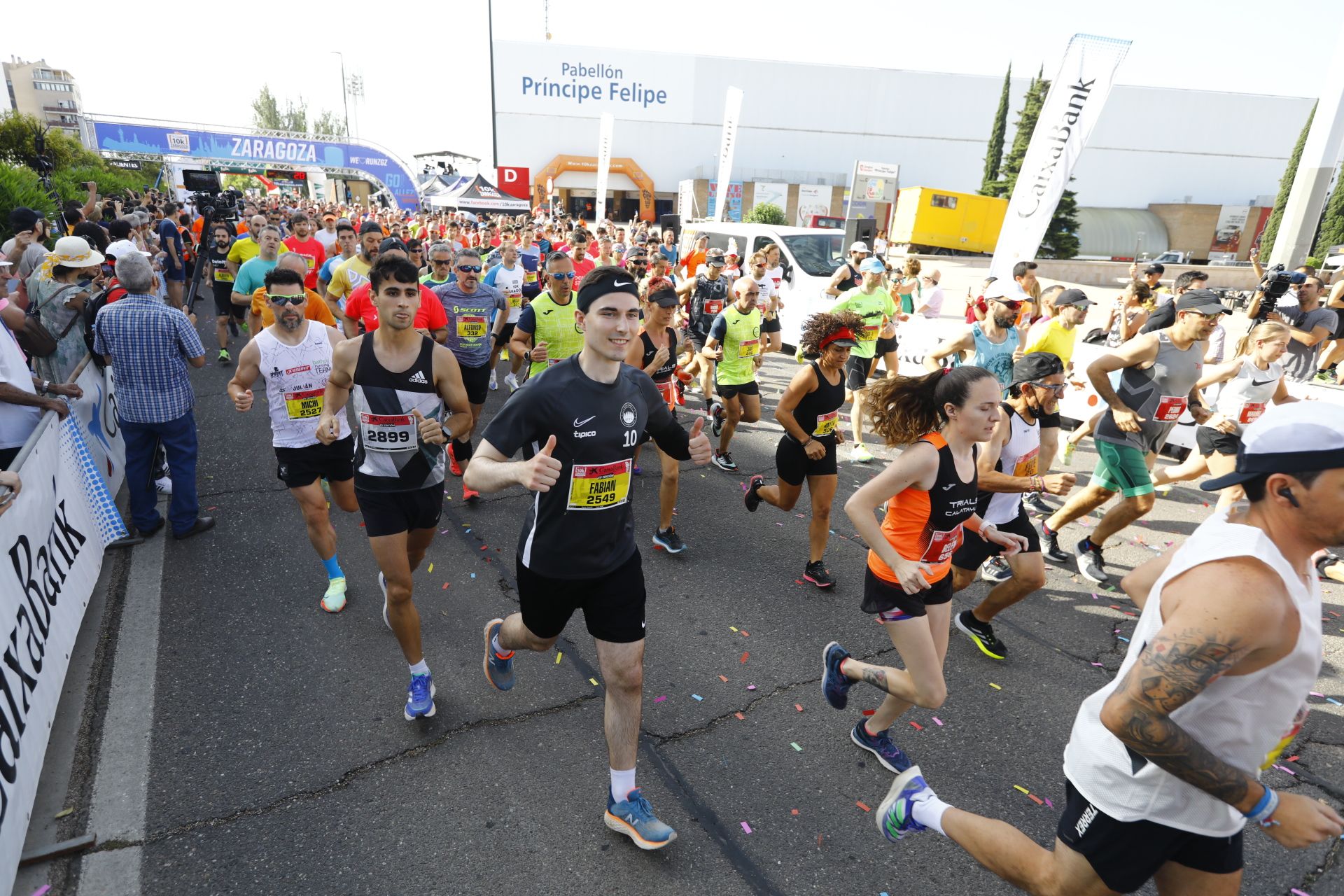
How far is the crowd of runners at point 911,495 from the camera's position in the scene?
165cm

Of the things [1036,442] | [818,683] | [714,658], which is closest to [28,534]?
[714,658]

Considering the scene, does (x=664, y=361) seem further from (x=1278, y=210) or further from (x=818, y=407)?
(x=1278, y=210)

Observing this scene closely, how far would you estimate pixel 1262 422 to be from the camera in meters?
1.64

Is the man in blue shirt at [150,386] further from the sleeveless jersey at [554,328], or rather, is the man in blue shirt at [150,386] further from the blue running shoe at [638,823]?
the blue running shoe at [638,823]

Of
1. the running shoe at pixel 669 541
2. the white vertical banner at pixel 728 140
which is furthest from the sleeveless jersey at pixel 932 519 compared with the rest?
the white vertical banner at pixel 728 140

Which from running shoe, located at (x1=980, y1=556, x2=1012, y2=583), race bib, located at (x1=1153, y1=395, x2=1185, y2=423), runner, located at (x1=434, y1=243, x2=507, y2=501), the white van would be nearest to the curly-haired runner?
running shoe, located at (x1=980, y1=556, x2=1012, y2=583)

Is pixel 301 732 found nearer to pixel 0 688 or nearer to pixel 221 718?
pixel 221 718

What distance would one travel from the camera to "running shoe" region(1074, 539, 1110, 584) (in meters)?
5.24

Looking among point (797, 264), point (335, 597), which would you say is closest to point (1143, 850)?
point (335, 597)

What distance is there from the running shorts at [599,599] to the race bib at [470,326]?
4.45m

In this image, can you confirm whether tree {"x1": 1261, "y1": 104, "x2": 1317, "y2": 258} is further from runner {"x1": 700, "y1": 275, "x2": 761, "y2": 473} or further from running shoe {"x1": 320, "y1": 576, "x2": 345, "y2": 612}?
running shoe {"x1": 320, "y1": 576, "x2": 345, "y2": 612}

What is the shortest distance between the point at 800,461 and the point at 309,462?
3105 millimetres

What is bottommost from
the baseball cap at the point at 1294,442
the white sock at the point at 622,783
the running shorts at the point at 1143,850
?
the white sock at the point at 622,783

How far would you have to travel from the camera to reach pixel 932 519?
3021 millimetres
